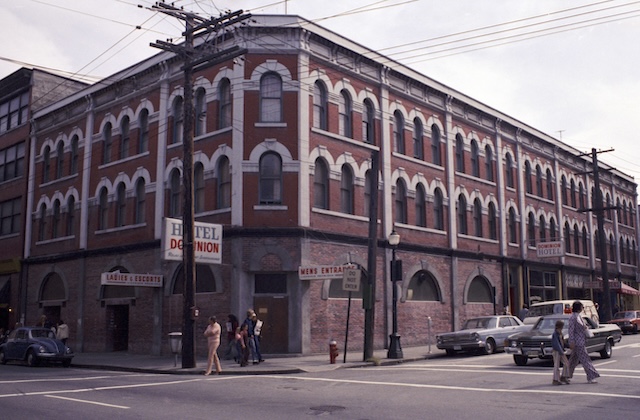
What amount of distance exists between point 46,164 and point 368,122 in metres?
18.7

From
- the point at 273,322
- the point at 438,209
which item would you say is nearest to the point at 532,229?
the point at 438,209

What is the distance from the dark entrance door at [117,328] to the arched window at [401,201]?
1340 cm

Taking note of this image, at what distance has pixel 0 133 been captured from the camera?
40406 millimetres

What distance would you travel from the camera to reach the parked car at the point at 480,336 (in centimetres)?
2391

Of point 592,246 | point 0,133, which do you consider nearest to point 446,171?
point 592,246

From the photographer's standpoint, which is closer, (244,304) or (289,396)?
(289,396)

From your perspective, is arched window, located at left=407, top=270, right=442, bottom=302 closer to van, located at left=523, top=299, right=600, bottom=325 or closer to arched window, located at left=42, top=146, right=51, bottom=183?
van, located at left=523, top=299, right=600, bottom=325

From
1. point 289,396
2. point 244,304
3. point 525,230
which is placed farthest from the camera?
point 525,230

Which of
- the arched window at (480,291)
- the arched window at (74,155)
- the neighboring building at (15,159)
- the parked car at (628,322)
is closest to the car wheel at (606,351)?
the arched window at (480,291)

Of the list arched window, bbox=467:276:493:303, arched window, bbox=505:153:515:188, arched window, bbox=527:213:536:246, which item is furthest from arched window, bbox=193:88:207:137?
arched window, bbox=527:213:536:246

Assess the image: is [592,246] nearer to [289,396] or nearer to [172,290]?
[172,290]

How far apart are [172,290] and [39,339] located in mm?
5444

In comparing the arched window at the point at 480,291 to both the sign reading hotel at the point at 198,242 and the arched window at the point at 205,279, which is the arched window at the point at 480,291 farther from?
the sign reading hotel at the point at 198,242

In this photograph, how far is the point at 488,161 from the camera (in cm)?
3731
